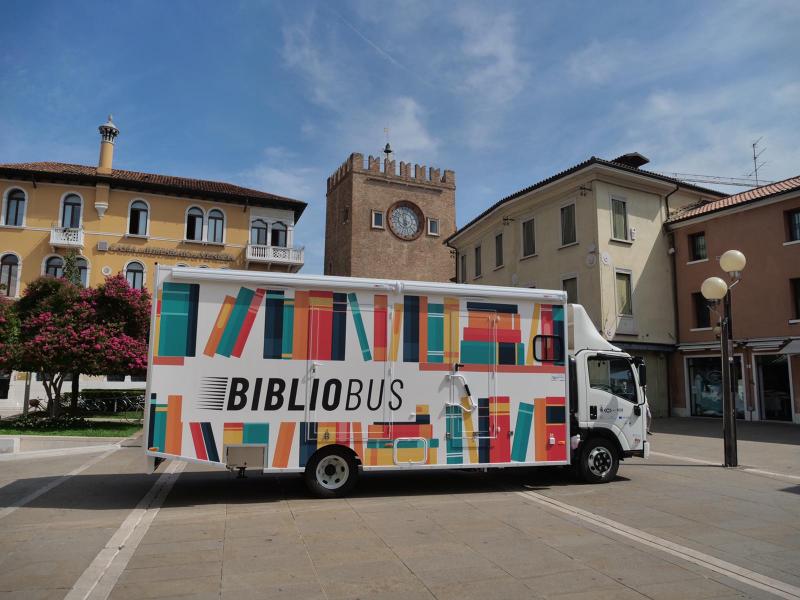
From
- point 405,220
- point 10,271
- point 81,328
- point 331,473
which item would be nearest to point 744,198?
point 331,473

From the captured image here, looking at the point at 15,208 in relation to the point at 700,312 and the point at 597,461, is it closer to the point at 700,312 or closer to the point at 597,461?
the point at 597,461

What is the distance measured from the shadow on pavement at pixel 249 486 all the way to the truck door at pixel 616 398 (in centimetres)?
95

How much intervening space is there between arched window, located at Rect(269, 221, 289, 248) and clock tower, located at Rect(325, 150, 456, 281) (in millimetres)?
14905

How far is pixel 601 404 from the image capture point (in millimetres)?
9727

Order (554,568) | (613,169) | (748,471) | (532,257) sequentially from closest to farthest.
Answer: (554,568)
(748,471)
(613,169)
(532,257)

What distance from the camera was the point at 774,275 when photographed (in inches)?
845

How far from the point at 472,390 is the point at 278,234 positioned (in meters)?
28.9

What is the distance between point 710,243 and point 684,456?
13.6 metres

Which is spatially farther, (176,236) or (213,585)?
(176,236)

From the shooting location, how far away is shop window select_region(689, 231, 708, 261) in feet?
80.1

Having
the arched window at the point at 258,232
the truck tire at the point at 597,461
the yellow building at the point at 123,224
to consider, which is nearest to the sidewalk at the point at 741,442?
the truck tire at the point at 597,461

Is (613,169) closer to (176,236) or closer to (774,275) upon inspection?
(774,275)

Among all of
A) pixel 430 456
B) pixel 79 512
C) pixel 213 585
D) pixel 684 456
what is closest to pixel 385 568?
pixel 213 585

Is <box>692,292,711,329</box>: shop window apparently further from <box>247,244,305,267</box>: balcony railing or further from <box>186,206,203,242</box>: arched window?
<box>186,206,203,242</box>: arched window
